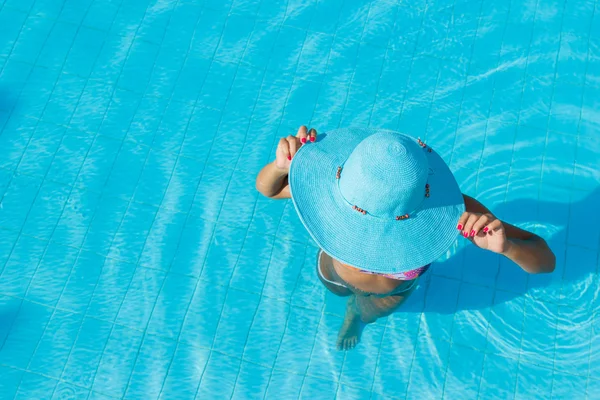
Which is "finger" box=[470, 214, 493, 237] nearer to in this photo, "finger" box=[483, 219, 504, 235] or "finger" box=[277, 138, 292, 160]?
"finger" box=[483, 219, 504, 235]

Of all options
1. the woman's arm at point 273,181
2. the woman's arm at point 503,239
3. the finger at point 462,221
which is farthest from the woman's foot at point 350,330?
the finger at point 462,221

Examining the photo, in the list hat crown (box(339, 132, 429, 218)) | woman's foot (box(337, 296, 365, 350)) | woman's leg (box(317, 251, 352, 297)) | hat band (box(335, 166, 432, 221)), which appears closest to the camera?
hat crown (box(339, 132, 429, 218))

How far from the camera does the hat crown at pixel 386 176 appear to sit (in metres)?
2.27

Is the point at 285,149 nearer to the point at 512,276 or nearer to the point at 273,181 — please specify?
the point at 273,181

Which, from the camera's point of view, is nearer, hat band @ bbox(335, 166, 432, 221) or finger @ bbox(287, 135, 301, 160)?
hat band @ bbox(335, 166, 432, 221)

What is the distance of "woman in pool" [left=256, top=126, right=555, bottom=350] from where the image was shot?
90.8 inches

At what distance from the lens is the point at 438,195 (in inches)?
102

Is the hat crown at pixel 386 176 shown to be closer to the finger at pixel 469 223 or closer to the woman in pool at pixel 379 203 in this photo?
the woman in pool at pixel 379 203

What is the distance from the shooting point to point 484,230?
2527mm

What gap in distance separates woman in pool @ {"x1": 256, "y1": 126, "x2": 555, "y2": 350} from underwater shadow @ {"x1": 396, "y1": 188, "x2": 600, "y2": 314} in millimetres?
1086

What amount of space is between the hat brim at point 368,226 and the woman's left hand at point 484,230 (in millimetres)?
55

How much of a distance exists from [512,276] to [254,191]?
1.87 m

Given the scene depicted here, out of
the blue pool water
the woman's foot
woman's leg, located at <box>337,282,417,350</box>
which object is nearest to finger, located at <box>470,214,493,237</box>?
woman's leg, located at <box>337,282,417,350</box>

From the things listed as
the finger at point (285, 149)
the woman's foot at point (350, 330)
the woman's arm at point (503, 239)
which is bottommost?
the woman's foot at point (350, 330)
